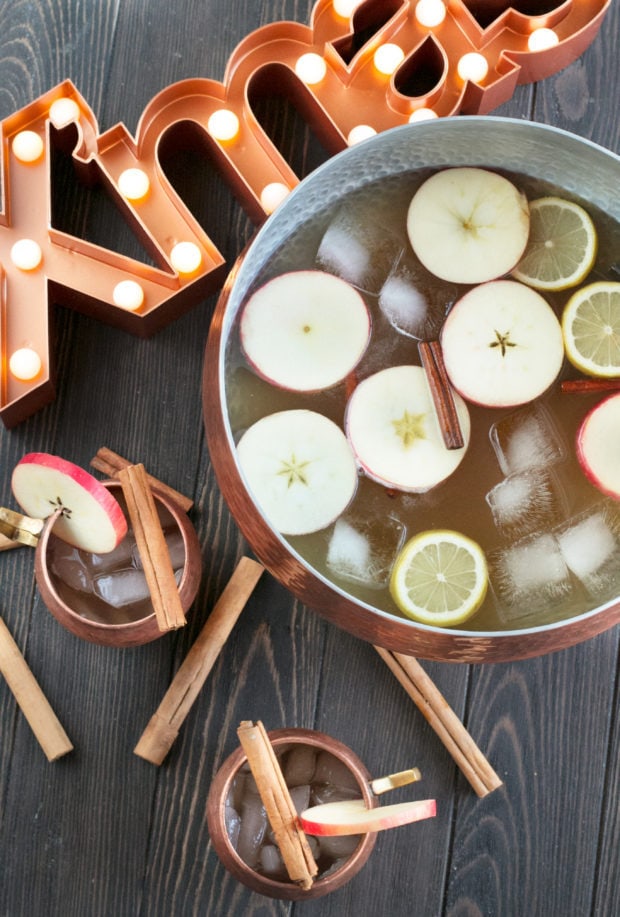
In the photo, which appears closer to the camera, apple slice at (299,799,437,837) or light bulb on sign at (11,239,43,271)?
apple slice at (299,799,437,837)

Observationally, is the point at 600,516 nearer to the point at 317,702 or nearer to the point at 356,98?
the point at 317,702

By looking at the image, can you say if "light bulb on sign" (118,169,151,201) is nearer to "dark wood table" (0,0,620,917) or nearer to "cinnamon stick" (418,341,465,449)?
"dark wood table" (0,0,620,917)

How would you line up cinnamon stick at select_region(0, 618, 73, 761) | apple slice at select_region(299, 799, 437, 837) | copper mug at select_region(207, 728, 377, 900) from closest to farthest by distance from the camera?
apple slice at select_region(299, 799, 437, 837) → copper mug at select_region(207, 728, 377, 900) → cinnamon stick at select_region(0, 618, 73, 761)

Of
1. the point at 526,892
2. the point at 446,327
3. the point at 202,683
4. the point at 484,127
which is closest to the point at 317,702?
the point at 202,683

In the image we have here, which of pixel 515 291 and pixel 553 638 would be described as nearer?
A: pixel 553 638

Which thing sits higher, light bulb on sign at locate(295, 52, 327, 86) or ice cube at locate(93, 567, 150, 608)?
light bulb on sign at locate(295, 52, 327, 86)

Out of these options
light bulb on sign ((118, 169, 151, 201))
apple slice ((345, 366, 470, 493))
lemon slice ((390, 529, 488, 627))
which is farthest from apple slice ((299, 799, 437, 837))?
light bulb on sign ((118, 169, 151, 201))

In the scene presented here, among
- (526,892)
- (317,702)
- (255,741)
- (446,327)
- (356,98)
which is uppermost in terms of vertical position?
(356,98)

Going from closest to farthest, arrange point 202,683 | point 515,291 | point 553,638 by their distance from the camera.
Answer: point 553,638 < point 515,291 < point 202,683
